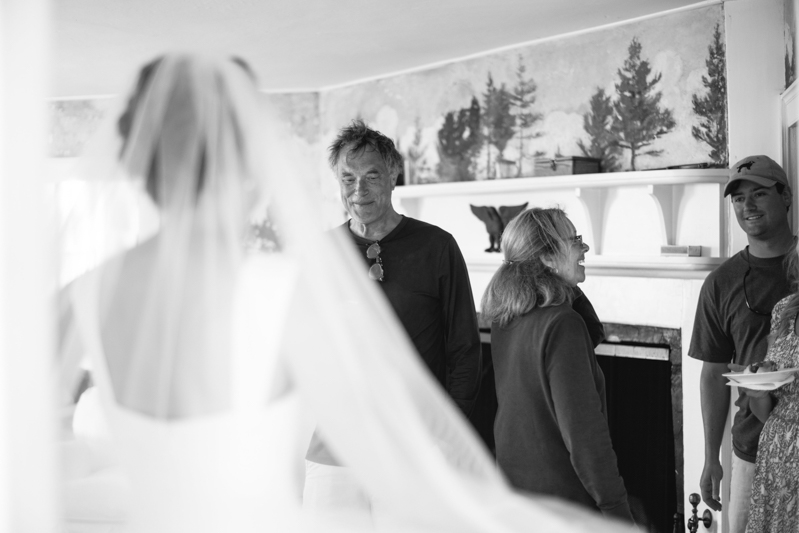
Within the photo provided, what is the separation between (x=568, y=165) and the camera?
3463mm

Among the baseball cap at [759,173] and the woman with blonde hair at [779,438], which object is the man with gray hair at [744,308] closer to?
the baseball cap at [759,173]

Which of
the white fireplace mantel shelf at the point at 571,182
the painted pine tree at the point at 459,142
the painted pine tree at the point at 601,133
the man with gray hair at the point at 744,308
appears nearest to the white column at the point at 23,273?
the man with gray hair at the point at 744,308

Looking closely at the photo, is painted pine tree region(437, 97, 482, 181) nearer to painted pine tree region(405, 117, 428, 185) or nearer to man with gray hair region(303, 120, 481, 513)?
painted pine tree region(405, 117, 428, 185)

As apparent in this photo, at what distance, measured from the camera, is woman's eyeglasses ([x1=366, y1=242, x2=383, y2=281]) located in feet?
7.25

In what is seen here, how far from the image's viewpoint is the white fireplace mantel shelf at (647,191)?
3.04 m

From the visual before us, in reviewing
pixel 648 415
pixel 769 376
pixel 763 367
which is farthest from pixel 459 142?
pixel 769 376

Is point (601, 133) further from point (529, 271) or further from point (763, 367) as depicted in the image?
point (529, 271)

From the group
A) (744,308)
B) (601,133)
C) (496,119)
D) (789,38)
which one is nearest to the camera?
(744,308)

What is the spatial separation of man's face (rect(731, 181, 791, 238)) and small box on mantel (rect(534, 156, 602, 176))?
94 cm

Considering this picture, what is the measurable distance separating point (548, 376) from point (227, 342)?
2.82 feet

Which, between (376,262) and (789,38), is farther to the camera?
(789,38)

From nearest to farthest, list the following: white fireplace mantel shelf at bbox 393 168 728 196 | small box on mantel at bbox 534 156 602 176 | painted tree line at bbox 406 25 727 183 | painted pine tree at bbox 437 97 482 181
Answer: white fireplace mantel shelf at bbox 393 168 728 196 < painted tree line at bbox 406 25 727 183 < small box on mantel at bbox 534 156 602 176 < painted pine tree at bbox 437 97 482 181

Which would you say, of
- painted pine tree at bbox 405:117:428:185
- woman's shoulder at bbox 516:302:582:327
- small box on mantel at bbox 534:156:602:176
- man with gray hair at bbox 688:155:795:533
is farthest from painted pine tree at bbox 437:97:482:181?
woman's shoulder at bbox 516:302:582:327

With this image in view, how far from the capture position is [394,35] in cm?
366
